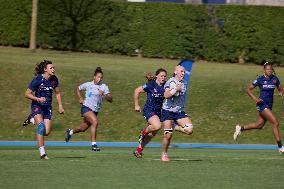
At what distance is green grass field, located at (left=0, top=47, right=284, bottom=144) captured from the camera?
30.2 m

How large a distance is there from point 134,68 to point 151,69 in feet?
2.22

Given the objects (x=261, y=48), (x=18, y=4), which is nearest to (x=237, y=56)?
(x=261, y=48)

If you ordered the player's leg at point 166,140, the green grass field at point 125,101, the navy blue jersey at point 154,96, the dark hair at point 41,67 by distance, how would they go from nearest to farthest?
1. the player's leg at point 166,140
2. the dark hair at point 41,67
3. the navy blue jersey at point 154,96
4. the green grass field at point 125,101

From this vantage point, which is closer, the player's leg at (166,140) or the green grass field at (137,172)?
the green grass field at (137,172)

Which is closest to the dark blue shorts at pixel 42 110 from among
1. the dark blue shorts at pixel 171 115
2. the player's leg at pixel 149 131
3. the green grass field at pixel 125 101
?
the player's leg at pixel 149 131

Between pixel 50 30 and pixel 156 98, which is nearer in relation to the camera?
pixel 156 98

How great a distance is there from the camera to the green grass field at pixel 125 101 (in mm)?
30211

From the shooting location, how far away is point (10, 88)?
33281mm

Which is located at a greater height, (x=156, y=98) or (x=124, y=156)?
(x=156, y=98)

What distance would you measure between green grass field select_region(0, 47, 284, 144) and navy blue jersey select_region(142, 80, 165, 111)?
9278 mm

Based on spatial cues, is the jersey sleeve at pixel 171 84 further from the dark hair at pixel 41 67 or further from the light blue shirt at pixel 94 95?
the light blue shirt at pixel 94 95

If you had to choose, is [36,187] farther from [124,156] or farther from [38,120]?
[124,156]

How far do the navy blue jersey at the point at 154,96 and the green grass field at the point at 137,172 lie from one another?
1.09 m

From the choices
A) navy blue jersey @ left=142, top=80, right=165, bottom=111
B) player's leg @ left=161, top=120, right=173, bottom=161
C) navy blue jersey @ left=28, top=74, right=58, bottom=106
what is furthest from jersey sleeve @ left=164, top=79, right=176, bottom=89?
navy blue jersey @ left=28, top=74, right=58, bottom=106
